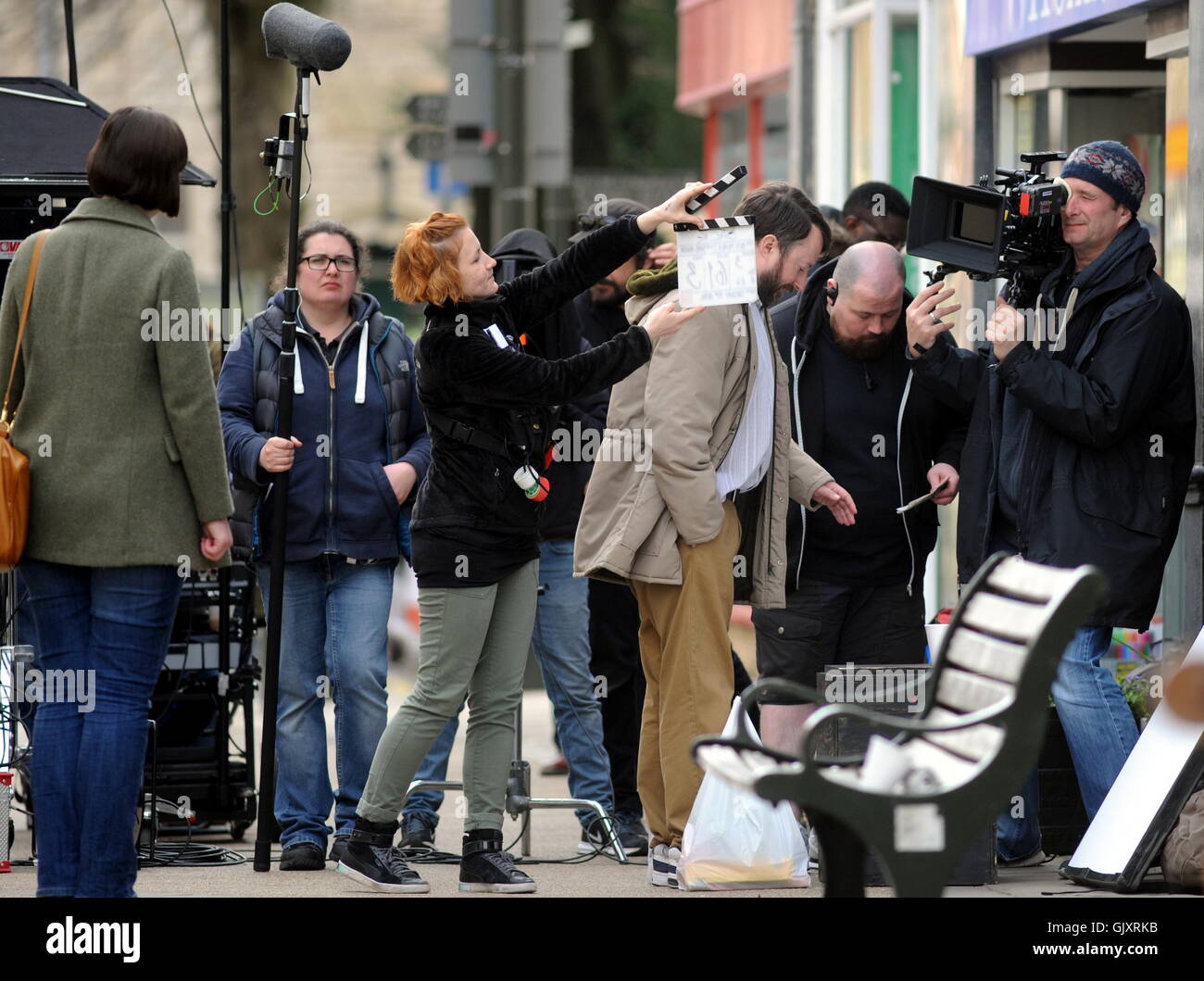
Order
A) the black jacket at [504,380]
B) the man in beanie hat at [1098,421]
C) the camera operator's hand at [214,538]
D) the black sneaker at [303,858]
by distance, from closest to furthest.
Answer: the camera operator's hand at [214,538] → the black jacket at [504,380] → the man in beanie hat at [1098,421] → the black sneaker at [303,858]

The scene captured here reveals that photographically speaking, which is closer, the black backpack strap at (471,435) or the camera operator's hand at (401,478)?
the black backpack strap at (471,435)

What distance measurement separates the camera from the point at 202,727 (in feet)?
25.8

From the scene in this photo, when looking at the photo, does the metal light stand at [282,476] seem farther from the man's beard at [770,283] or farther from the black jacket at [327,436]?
the man's beard at [770,283]

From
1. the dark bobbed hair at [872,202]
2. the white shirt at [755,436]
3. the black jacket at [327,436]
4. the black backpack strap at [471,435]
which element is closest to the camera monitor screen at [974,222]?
the white shirt at [755,436]

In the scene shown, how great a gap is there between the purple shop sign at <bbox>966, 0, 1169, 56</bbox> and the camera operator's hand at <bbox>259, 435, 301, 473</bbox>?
3750 mm

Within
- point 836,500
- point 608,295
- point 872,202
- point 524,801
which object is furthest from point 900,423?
point 524,801

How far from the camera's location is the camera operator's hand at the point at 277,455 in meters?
6.61

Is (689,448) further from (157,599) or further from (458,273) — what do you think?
→ (157,599)

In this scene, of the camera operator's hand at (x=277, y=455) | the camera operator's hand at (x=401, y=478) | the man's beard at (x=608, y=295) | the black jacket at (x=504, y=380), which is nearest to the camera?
the black jacket at (x=504, y=380)

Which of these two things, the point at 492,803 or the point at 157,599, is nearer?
the point at 157,599

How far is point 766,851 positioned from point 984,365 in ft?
5.72

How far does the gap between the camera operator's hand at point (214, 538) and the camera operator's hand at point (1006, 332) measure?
2366 mm

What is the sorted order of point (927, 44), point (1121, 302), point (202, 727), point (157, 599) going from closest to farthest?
point (157, 599) → point (1121, 302) → point (202, 727) → point (927, 44)

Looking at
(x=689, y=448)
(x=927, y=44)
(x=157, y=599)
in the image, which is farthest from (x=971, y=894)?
(x=927, y=44)
